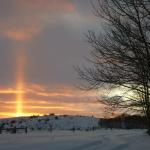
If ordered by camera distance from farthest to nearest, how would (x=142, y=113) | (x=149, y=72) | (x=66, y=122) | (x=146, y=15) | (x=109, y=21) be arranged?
1. (x=66, y=122)
2. (x=142, y=113)
3. (x=109, y=21)
4. (x=149, y=72)
5. (x=146, y=15)

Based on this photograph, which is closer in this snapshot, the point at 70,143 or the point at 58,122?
the point at 70,143

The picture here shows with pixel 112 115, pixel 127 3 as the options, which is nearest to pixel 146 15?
pixel 127 3

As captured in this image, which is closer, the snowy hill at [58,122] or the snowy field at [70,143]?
the snowy field at [70,143]

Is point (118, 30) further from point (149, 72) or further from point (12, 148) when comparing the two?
point (12, 148)

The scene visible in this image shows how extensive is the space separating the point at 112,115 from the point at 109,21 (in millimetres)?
5343

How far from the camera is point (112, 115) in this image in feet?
73.8

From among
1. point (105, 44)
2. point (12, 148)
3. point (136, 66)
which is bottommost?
point (12, 148)

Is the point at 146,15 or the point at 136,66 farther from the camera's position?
the point at 136,66

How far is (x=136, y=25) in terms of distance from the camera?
730 inches

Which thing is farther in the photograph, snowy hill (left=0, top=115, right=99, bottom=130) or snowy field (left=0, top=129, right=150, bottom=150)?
snowy hill (left=0, top=115, right=99, bottom=130)

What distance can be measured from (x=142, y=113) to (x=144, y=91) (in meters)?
4.01

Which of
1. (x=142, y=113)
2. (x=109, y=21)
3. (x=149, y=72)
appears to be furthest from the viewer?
(x=142, y=113)

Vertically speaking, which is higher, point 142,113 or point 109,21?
→ point 109,21

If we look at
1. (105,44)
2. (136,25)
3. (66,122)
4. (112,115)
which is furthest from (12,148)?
(66,122)
